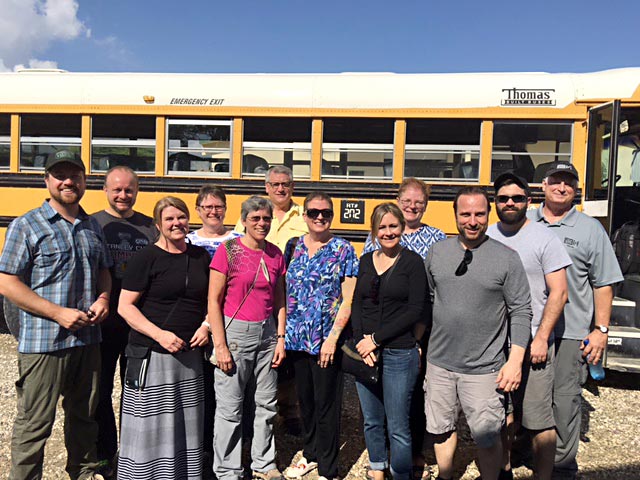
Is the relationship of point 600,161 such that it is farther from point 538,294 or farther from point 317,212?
point 317,212

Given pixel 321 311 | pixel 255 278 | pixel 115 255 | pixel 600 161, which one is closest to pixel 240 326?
pixel 255 278

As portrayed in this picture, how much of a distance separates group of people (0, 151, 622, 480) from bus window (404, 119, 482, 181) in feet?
6.38

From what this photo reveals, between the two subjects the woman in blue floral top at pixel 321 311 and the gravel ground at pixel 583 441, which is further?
the gravel ground at pixel 583 441

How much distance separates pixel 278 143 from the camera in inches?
188

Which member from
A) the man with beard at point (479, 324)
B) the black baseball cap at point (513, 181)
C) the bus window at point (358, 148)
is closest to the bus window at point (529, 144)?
the bus window at point (358, 148)

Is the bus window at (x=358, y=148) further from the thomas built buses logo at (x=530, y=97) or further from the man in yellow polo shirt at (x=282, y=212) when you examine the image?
the man in yellow polo shirt at (x=282, y=212)

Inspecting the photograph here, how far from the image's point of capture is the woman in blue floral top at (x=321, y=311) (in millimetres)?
2586

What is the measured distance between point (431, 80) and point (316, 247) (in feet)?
9.36

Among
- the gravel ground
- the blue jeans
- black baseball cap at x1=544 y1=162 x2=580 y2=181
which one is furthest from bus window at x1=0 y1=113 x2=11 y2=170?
black baseball cap at x1=544 y1=162 x2=580 y2=181

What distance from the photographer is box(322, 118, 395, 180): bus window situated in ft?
15.3

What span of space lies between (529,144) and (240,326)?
347cm

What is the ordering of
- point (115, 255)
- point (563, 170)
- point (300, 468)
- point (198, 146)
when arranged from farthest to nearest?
point (198, 146)
point (300, 468)
point (115, 255)
point (563, 170)

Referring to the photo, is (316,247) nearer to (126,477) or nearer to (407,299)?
(407,299)

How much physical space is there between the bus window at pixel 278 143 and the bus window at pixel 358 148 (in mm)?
206
